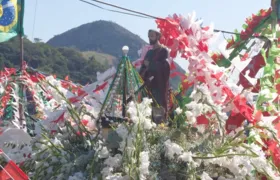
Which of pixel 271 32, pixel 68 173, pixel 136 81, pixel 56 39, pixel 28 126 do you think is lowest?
pixel 56 39

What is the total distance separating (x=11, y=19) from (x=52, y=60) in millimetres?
36855

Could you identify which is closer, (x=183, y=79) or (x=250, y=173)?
(x=250, y=173)

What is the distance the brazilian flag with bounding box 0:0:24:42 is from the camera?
652 centimetres

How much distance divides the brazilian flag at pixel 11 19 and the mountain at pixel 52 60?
96.1 feet

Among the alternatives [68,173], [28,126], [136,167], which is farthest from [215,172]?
[28,126]

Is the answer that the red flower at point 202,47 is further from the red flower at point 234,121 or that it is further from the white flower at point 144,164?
the white flower at point 144,164

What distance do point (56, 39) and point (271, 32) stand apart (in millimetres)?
101997

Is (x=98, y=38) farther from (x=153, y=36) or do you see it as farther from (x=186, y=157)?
(x=186, y=157)

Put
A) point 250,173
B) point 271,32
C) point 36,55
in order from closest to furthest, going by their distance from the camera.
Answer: point 250,173 → point 271,32 → point 36,55

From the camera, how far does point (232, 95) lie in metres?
2.71

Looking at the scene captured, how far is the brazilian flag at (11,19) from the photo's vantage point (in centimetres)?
652

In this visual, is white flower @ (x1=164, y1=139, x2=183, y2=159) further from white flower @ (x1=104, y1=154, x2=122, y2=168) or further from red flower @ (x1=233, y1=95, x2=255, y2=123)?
red flower @ (x1=233, y1=95, x2=255, y2=123)

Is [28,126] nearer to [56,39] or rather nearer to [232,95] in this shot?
[232,95]

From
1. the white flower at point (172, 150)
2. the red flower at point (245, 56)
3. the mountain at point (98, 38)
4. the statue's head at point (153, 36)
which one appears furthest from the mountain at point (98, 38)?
the white flower at point (172, 150)
